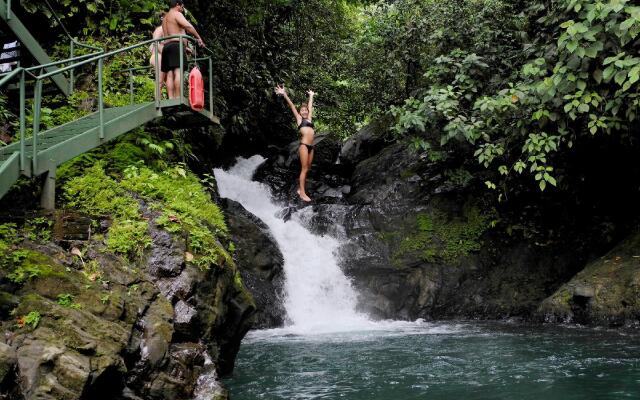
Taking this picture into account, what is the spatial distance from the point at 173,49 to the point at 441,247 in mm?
6779

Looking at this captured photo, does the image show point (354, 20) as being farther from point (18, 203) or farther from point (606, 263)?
point (18, 203)

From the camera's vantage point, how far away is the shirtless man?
25.7 feet

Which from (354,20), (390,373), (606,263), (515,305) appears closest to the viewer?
(390,373)

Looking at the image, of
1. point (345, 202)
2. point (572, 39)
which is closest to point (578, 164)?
point (572, 39)

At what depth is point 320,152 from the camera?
55.4ft

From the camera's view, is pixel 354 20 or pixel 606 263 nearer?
pixel 606 263

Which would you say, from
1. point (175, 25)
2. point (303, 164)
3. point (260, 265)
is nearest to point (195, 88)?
point (175, 25)

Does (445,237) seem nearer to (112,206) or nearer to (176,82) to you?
(176,82)

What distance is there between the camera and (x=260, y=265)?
10.9 metres

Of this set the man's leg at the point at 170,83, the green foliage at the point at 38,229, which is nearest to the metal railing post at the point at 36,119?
the green foliage at the point at 38,229

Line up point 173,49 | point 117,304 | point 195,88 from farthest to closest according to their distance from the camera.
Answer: point 173,49, point 195,88, point 117,304

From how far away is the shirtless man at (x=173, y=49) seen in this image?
7832 mm

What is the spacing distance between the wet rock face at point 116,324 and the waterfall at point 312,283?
14.0ft

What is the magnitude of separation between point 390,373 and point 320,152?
36.0 feet
